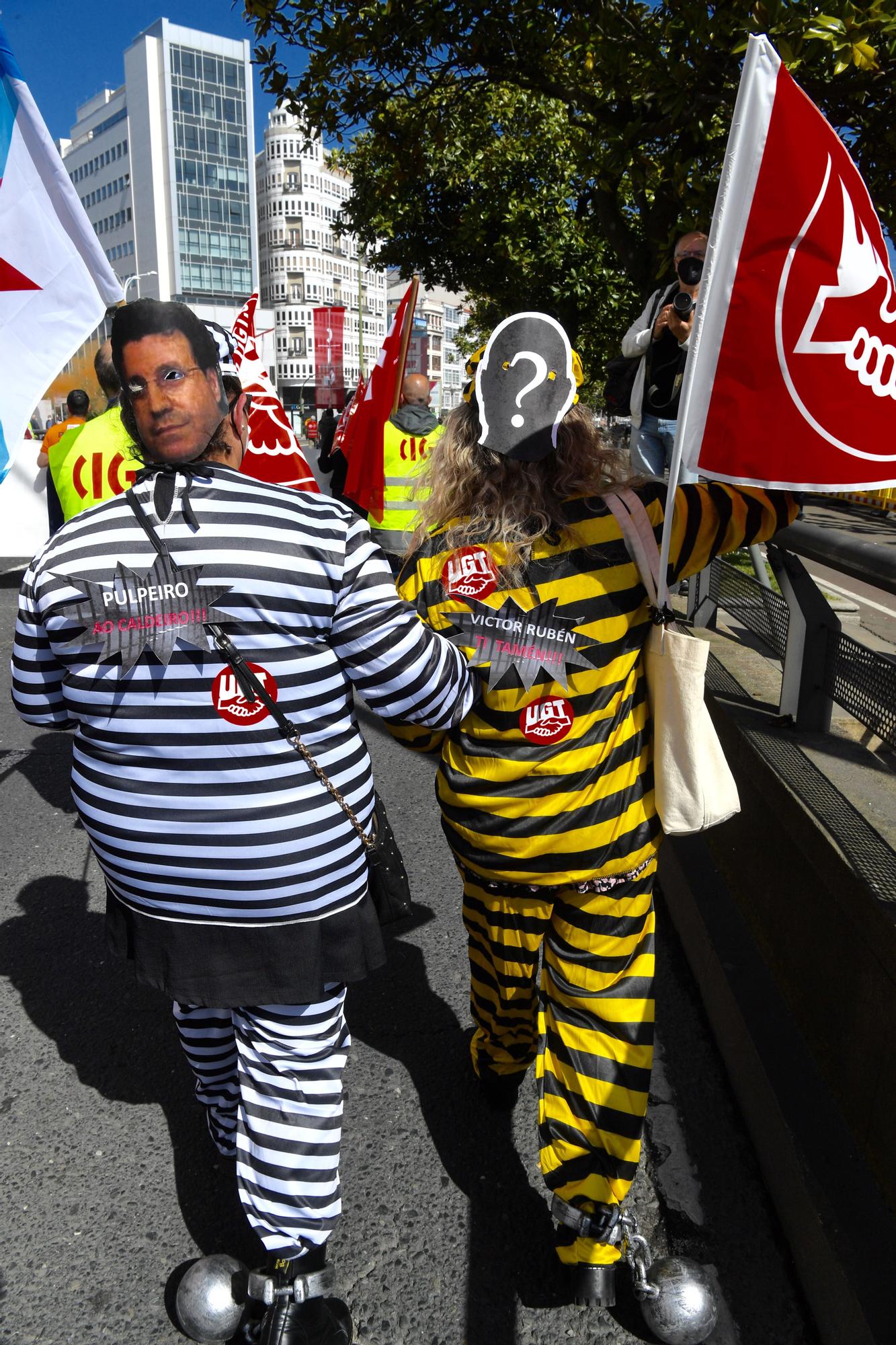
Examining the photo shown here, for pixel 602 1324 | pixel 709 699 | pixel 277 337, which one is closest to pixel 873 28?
pixel 709 699

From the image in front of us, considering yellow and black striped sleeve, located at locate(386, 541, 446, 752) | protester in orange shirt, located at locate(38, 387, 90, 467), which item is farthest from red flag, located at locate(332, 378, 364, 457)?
yellow and black striped sleeve, located at locate(386, 541, 446, 752)

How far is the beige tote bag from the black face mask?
1011 mm

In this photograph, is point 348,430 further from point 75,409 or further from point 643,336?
point 643,336

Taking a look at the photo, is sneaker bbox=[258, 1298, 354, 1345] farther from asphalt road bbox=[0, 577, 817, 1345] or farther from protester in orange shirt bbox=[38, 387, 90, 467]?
protester in orange shirt bbox=[38, 387, 90, 467]

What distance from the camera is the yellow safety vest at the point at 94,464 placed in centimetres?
369

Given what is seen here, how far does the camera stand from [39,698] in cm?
184

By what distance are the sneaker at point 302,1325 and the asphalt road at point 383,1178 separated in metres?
0.15

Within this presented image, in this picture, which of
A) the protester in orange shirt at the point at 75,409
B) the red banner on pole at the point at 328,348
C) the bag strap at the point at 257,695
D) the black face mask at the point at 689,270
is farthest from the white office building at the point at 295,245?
the bag strap at the point at 257,695

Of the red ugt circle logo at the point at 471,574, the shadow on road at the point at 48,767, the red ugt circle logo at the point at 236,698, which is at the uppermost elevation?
the red ugt circle logo at the point at 471,574

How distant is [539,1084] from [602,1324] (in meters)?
0.46

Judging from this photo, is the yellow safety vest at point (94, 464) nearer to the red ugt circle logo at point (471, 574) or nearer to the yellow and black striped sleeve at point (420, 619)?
the yellow and black striped sleeve at point (420, 619)

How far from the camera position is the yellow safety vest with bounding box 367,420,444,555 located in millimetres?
6160

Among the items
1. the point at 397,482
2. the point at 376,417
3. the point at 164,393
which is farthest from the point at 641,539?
the point at 397,482

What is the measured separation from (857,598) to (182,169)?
109 meters
